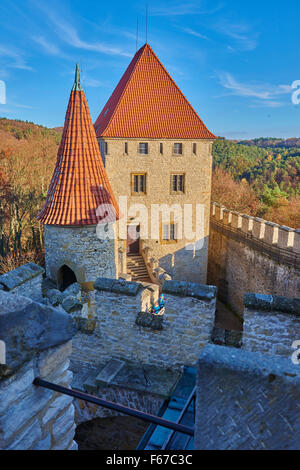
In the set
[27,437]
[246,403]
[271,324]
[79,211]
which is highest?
[79,211]

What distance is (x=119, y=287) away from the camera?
5.53 m

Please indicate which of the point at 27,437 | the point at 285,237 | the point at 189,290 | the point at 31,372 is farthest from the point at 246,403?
the point at 285,237

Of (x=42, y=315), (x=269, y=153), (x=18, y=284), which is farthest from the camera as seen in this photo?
(x=269, y=153)

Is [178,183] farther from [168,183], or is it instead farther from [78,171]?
[78,171]

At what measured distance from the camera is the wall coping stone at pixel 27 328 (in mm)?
2213

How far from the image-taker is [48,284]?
26.4 feet

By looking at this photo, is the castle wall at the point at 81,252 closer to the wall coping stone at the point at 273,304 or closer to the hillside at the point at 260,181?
the wall coping stone at the point at 273,304

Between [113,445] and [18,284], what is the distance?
3213 mm

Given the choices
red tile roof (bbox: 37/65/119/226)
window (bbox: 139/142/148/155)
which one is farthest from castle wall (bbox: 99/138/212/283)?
red tile roof (bbox: 37/65/119/226)

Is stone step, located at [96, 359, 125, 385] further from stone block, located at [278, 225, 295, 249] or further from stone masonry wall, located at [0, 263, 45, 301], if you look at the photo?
stone block, located at [278, 225, 295, 249]

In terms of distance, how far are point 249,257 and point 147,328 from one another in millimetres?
11713

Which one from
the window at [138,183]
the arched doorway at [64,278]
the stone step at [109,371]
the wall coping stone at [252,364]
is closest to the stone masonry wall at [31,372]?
the wall coping stone at [252,364]

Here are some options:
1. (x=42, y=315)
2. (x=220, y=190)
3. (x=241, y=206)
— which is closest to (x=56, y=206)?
(x=42, y=315)
